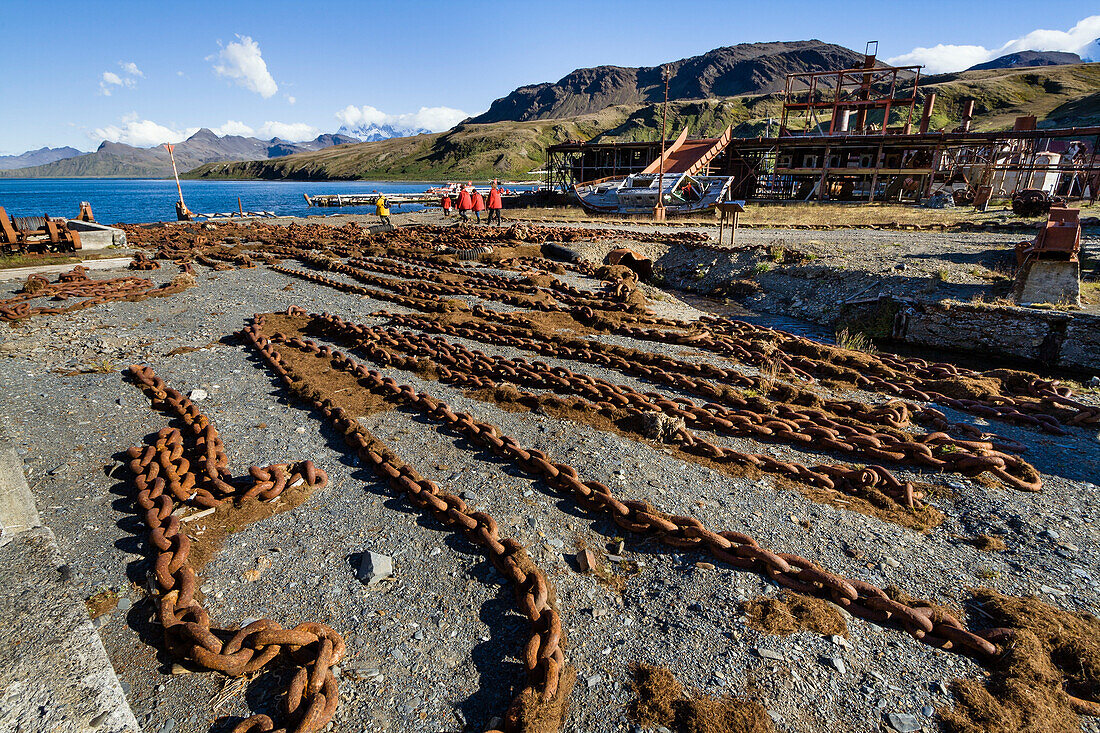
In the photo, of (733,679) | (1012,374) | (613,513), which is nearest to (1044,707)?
(733,679)

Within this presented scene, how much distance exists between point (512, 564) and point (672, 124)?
18111 cm

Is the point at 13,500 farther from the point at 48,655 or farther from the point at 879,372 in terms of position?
the point at 879,372

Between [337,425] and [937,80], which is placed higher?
[937,80]

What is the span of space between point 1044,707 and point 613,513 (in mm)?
2398

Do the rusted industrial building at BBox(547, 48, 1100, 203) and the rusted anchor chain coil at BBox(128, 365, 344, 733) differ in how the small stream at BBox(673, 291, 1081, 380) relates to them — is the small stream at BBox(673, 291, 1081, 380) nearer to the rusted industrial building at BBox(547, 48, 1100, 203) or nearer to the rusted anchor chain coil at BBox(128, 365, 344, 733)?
the rusted anchor chain coil at BBox(128, 365, 344, 733)

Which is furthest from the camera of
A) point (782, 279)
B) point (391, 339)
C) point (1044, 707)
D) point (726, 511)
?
point (782, 279)

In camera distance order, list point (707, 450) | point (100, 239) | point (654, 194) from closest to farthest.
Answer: point (707, 450) < point (100, 239) < point (654, 194)

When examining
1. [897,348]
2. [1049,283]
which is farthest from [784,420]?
[1049,283]

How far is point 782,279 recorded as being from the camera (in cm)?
1459

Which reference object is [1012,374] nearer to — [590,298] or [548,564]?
[590,298]

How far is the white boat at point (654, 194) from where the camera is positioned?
A: 3156cm

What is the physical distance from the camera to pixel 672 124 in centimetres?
16338

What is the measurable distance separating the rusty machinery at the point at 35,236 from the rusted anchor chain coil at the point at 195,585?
590 inches

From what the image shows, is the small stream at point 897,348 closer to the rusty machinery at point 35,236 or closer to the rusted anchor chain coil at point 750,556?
the rusted anchor chain coil at point 750,556
